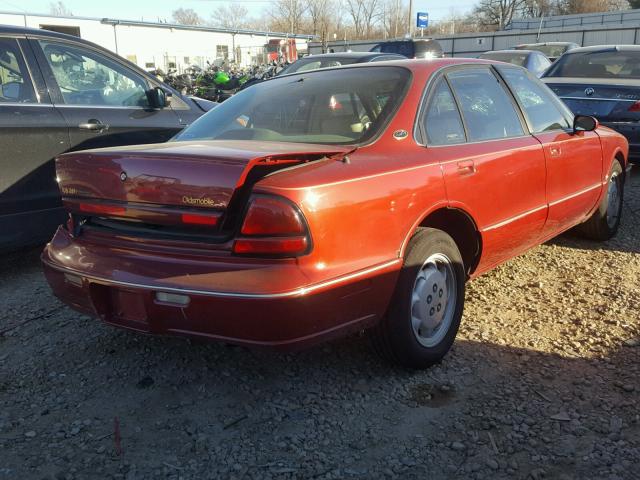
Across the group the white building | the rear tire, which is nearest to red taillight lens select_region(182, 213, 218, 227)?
the rear tire

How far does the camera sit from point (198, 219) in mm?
2512

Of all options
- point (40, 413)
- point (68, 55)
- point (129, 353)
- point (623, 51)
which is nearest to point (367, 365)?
point (129, 353)

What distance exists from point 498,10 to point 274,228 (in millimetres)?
75020

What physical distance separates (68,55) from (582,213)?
4107 mm

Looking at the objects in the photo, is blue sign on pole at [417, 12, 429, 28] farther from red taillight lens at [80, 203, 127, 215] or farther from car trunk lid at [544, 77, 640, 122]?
red taillight lens at [80, 203, 127, 215]

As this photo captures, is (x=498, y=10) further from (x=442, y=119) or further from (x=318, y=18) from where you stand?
(x=442, y=119)

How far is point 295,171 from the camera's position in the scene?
253 cm

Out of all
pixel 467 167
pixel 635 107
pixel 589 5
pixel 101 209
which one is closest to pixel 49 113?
pixel 101 209

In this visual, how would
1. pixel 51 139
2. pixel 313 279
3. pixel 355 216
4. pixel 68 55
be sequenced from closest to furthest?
1. pixel 313 279
2. pixel 355 216
3. pixel 51 139
4. pixel 68 55

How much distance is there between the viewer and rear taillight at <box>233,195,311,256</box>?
237 centimetres

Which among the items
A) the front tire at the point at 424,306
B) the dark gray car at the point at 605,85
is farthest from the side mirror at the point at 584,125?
the dark gray car at the point at 605,85

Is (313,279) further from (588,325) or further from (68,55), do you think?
(68,55)

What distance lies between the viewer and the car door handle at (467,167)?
10.5 ft

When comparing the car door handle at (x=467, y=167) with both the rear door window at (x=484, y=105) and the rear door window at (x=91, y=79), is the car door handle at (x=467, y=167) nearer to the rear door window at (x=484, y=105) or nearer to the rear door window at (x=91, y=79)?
the rear door window at (x=484, y=105)
